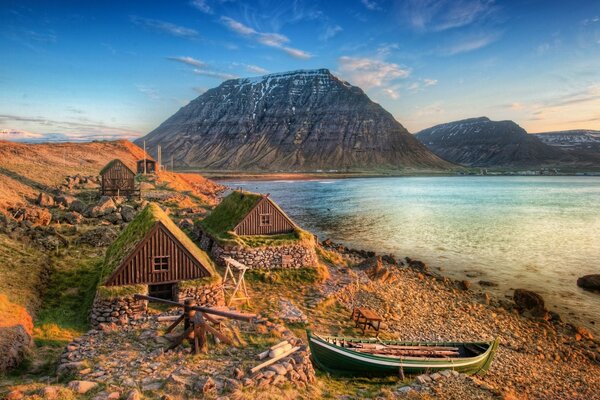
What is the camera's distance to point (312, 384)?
12625 millimetres

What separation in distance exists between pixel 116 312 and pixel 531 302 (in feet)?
85.6

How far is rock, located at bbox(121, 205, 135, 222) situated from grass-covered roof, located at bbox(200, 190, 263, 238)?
7107mm

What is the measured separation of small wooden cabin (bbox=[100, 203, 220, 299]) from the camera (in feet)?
57.3

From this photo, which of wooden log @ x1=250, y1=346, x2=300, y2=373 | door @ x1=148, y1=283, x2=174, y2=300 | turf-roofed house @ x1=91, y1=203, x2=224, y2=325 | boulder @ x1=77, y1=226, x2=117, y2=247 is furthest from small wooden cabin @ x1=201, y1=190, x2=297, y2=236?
wooden log @ x1=250, y1=346, x2=300, y2=373

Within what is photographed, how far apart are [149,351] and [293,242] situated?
47.1ft

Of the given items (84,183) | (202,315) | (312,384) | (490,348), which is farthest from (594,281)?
(84,183)

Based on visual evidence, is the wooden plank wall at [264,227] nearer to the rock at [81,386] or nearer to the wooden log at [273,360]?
the wooden log at [273,360]

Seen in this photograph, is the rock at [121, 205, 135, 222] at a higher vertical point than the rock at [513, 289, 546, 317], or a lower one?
higher

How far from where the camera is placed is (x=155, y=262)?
18.0m

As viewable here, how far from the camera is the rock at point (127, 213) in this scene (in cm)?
3434

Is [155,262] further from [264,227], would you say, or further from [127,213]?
[127,213]

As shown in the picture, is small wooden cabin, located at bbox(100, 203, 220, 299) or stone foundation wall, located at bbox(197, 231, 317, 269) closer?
small wooden cabin, located at bbox(100, 203, 220, 299)

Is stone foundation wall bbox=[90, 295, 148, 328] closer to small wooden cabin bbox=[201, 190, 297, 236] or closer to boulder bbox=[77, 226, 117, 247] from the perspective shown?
small wooden cabin bbox=[201, 190, 297, 236]

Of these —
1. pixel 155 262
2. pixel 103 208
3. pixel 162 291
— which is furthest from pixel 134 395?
pixel 103 208
